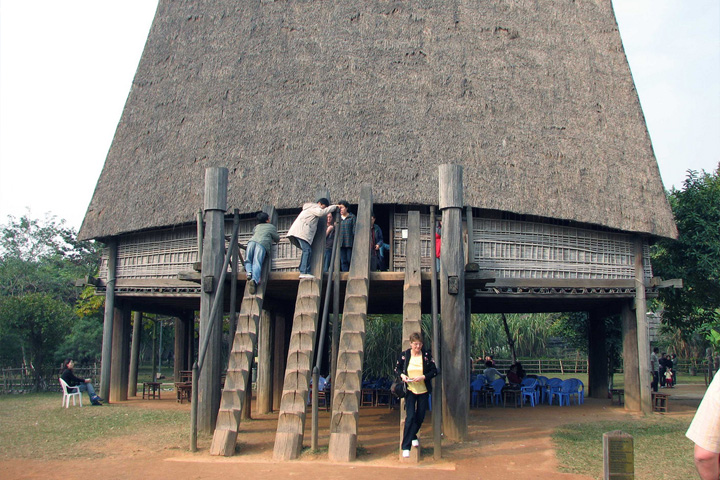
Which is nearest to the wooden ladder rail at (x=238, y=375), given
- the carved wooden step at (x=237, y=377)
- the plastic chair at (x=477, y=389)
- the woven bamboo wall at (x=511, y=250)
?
the carved wooden step at (x=237, y=377)

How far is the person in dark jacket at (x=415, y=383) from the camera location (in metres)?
6.87

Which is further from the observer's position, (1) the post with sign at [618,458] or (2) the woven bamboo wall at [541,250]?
(2) the woven bamboo wall at [541,250]

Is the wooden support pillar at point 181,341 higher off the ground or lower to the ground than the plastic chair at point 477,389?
higher

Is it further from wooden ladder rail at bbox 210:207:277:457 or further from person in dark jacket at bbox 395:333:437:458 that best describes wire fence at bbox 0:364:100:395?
person in dark jacket at bbox 395:333:437:458

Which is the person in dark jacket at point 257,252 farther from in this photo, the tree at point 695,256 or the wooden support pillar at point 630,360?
the tree at point 695,256

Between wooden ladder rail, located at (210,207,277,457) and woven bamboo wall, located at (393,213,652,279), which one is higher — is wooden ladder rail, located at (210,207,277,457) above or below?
below

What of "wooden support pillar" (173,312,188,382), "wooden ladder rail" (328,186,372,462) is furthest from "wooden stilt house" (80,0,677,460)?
"wooden support pillar" (173,312,188,382)

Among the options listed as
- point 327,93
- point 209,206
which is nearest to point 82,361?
point 327,93

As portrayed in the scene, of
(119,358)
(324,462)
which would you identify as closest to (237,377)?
(324,462)

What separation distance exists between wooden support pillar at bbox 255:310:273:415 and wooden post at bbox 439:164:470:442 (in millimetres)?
4790

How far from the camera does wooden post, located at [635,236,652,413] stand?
12.4 metres

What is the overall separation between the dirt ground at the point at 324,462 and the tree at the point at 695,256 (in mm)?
6593

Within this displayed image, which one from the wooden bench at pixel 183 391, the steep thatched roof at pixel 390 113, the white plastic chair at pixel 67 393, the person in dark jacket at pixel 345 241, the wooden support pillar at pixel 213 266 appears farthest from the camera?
the wooden bench at pixel 183 391

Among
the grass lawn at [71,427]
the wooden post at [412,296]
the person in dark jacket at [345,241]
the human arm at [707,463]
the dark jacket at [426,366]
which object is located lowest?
the grass lawn at [71,427]
